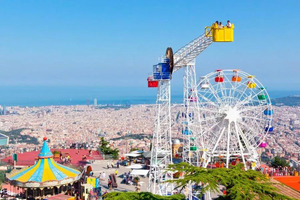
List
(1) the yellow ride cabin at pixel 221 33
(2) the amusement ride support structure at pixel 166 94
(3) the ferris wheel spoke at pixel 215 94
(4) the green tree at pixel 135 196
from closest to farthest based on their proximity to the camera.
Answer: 1. (4) the green tree at pixel 135 196
2. (1) the yellow ride cabin at pixel 221 33
3. (2) the amusement ride support structure at pixel 166 94
4. (3) the ferris wheel spoke at pixel 215 94

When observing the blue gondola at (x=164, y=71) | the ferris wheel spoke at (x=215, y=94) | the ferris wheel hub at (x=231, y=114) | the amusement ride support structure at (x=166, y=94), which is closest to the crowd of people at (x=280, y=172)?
the ferris wheel hub at (x=231, y=114)

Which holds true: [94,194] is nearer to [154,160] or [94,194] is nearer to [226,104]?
[154,160]

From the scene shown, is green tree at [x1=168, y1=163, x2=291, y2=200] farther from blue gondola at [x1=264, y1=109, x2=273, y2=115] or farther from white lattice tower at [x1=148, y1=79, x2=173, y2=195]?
blue gondola at [x1=264, y1=109, x2=273, y2=115]

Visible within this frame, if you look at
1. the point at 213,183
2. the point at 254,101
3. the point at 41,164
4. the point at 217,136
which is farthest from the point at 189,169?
the point at 254,101

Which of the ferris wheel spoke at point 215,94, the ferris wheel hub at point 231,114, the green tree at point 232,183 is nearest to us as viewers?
the green tree at point 232,183

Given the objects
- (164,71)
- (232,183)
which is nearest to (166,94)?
(164,71)

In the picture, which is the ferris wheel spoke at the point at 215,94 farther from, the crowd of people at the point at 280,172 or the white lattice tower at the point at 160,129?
the crowd of people at the point at 280,172
